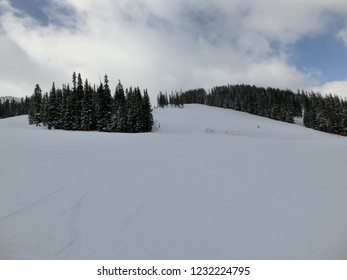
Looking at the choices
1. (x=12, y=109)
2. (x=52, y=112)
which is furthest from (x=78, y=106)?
(x=12, y=109)

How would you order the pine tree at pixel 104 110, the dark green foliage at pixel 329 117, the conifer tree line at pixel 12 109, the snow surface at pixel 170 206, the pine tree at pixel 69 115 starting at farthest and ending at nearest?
the conifer tree line at pixel 12 109 < the dark green foliage at pixel 329 117 < the pine tree at pixel 104 110 < the pine tree at pixel 69 115 < the snow surface at pixel 170 206

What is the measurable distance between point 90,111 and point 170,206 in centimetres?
5260

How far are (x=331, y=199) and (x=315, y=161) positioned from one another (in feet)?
21.7

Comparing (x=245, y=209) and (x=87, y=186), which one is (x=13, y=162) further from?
(x=245, y=209)

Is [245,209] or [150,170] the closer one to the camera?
[245,209]

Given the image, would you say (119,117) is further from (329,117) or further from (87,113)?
(329,117)

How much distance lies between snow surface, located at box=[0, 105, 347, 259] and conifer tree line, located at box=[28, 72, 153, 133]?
41734 millimetres

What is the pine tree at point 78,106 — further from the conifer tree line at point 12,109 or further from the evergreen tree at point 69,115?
the conifer tree line at point 12,109

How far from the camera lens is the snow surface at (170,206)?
766 centimetres

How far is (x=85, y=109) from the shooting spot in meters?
58.6

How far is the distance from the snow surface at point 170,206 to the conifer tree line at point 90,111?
4173 cm

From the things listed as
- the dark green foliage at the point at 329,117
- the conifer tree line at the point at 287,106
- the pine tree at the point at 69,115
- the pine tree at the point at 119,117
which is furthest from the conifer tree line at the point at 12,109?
the dark green foliage at the point at 329,117

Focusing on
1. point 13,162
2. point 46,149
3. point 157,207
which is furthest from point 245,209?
point 46,149
